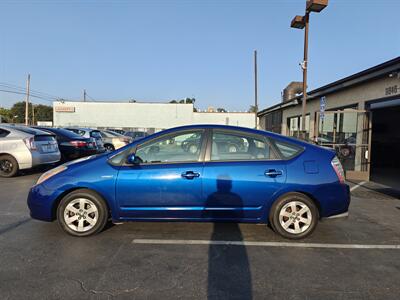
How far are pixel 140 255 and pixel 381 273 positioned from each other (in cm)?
268

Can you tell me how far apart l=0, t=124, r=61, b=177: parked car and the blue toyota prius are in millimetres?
4826

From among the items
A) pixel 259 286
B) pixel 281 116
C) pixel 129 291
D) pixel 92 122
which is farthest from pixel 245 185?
pixel 92 122

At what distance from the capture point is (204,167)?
386cm

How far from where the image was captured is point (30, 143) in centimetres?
814

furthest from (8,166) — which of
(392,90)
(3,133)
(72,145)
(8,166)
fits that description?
(392,90)

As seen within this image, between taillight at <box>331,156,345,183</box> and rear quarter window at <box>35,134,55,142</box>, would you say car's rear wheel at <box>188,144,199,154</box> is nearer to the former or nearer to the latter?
taillight at <box>331,156,345,183</box>

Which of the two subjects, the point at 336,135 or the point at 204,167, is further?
the point at 336,135

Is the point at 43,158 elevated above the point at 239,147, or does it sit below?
below

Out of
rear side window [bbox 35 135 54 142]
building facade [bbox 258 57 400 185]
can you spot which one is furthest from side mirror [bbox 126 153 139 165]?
building facade [bbox 258 57 400 185]

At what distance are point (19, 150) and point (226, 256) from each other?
719 cm

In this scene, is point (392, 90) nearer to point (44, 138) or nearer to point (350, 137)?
point (350, 137)

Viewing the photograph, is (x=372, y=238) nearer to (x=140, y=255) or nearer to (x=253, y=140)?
(x=253, y=140)

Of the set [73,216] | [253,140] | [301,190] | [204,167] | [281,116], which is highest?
[281,116]

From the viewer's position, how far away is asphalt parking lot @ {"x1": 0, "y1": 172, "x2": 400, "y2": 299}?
8.95 feet
